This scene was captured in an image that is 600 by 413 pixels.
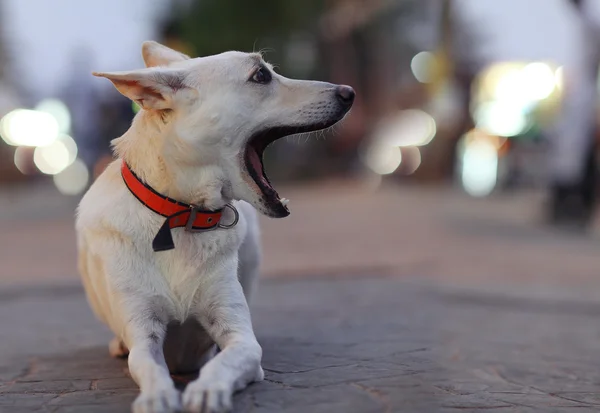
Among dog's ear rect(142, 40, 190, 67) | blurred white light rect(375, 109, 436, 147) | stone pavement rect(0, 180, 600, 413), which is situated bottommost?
stone pavement rect(0, 180, 600, 413)

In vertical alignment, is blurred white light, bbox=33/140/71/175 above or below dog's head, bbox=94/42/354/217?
below

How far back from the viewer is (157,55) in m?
4.09

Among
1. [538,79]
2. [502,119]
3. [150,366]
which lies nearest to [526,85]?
[538,79]

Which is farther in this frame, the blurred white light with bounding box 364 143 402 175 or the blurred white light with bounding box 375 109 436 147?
the blurred white light with bounding box 364 143 402 175

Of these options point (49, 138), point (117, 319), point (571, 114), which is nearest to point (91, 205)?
point (117, 319)

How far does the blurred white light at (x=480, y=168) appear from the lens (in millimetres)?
21625

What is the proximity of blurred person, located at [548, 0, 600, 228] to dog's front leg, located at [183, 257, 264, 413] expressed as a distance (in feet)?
29.9

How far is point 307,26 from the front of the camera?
30.2 m

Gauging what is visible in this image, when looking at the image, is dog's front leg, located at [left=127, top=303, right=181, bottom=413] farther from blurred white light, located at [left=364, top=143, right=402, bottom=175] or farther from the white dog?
blurred white light, located at [left=364, top=143, right=402, bottom=175]

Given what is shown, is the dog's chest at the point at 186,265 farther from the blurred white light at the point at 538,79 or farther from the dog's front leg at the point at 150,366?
the blurred white light at the point at 538,79

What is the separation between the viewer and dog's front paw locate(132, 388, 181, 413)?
106 inches

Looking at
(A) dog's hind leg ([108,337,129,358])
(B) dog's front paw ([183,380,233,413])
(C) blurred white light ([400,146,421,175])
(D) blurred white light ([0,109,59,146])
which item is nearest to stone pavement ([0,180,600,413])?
(A) dog's hind leg ([108,337,129,358])

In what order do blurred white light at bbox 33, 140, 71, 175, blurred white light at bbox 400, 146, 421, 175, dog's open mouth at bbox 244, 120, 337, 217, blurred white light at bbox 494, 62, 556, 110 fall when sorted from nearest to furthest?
1. dog's open mouth at bbox 244, 120, 337, 217
2. blurred white light at bbox 33, 140, 71, 175
3. blurred white light at bbox 494, 62, 556, 110
4. blurred white light at bbox 400, 146, 421, 175

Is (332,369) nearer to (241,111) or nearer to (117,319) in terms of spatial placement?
(117,319)
